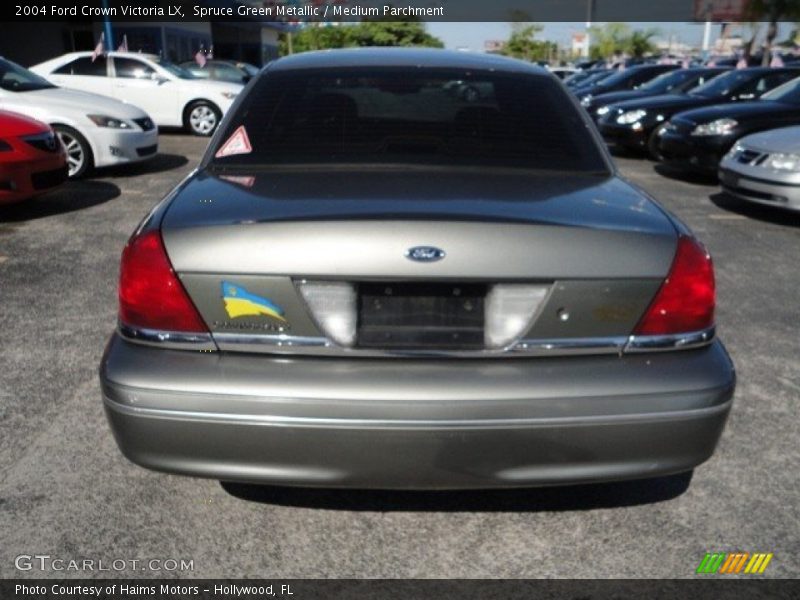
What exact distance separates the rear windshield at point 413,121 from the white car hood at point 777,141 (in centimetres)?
502

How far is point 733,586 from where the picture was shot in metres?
2.47

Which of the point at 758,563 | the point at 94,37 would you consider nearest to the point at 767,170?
the point at 758,563

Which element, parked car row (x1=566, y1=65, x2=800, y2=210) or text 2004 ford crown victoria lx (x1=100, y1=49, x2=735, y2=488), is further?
parked car row (x1=566, y1=65, x2=800, y2=210)

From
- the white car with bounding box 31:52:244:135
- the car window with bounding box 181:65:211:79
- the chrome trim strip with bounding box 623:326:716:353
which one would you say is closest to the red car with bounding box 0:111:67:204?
the chrome trim strip with bounding box 623:326:716:353

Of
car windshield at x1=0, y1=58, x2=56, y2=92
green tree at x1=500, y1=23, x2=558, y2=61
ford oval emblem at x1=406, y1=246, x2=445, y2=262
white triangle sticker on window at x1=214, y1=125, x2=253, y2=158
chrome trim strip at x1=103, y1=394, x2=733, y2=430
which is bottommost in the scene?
green tree at x1=500, y1=23, x2=558, y2=61

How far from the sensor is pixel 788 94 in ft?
33.8

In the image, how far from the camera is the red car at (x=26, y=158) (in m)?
6.74

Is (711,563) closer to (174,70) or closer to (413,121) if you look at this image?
(413,121)

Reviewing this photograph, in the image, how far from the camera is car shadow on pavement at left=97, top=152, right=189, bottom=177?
10.4m

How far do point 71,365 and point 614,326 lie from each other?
2.91 m

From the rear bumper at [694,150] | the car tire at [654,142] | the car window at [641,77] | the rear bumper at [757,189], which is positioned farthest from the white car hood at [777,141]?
the car window at [641,77]

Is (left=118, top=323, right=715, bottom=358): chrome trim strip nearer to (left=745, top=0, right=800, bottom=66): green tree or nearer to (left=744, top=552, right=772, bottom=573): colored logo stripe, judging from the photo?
(left=744, top=552, right=772, bottom=573): colored logo stripe

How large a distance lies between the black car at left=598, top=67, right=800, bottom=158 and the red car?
857 cm

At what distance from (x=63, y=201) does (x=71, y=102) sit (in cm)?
151
